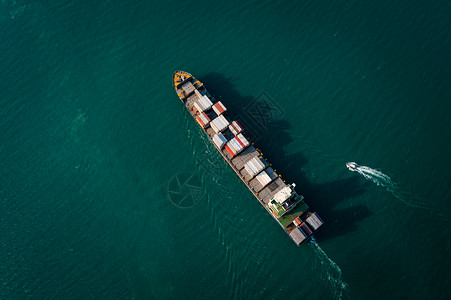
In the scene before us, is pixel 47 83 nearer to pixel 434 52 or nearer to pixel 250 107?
pixel 250 107

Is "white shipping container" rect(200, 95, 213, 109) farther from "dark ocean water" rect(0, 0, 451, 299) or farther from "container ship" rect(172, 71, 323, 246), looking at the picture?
"dark ocean water" rect(0, 0, 451, 299)

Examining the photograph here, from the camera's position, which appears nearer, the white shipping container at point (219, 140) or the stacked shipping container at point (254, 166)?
the stacked shipping container at point (254, 166)

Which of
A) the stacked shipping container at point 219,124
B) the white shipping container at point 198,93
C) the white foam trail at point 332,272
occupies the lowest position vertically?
the white foam trail at point 332,272

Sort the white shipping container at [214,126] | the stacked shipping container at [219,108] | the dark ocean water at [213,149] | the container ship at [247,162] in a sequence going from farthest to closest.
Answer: the stacked shipping container at [219,108] → the white shipping container at [214,126] → the dark ocean water at [213,149] → the container ship at [247,162]

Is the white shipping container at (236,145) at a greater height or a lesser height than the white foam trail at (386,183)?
greater

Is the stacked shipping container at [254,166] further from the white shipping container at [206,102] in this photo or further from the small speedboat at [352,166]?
the small speedboat at [352,166]

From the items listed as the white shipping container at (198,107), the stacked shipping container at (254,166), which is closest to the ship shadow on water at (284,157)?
the stacked shipping container at (254,166)

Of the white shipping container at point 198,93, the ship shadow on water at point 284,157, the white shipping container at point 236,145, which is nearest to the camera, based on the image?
the ship shadow on water at point 284,157

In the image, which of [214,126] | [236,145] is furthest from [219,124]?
[236,145]
